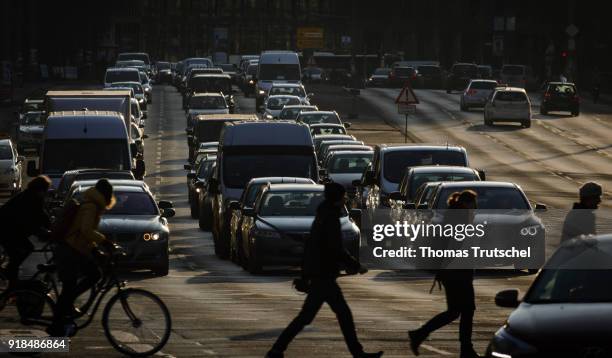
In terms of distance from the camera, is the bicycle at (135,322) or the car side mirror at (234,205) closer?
the bicycle at (135,322)

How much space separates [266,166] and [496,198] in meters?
7.86

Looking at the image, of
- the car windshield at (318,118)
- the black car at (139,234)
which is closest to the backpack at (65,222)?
the black car at (139,234)

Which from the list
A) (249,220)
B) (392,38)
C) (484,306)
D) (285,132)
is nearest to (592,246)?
Answer: (484,306)

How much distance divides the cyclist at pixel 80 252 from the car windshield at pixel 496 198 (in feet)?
39.1

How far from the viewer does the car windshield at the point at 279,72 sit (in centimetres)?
8594

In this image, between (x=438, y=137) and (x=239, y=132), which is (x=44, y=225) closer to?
(x=239, y=132)

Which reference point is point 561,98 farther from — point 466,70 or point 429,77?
point 429,77

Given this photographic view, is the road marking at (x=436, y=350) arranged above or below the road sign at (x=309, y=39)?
above

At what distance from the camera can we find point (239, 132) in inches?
1374

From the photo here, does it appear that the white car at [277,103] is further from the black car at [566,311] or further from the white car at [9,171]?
the black car at [566,311]

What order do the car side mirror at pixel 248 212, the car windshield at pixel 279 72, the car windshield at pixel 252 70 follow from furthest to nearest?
1. the car windshield at pixel 252 70
2. the car windshield at pixel 279 72
3. the car side mirror at pixel 248 212

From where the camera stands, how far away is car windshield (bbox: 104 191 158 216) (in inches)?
1101

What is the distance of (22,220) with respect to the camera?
17844 millimetres

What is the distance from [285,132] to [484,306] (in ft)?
45.6
